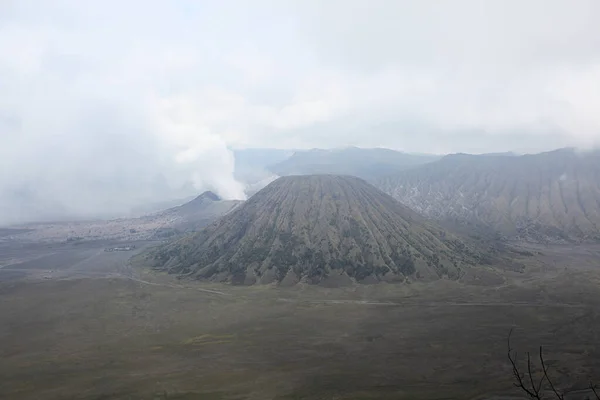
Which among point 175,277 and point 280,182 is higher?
point 280,182

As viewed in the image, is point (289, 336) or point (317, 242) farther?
point (317, 242)

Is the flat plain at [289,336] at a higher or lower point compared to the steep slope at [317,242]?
lower

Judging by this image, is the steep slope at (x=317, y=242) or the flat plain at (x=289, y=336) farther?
the steep slope at (x=317, y=242)

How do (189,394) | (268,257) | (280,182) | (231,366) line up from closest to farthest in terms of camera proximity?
1. (189,394)
2. (231,366)
3. (268,257)
4. (280,182)

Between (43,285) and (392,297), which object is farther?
(43,285)

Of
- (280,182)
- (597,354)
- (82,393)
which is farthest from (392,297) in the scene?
(280,182)

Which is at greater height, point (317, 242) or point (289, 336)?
point (317, 242)

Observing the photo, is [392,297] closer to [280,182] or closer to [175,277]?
[175,277]
